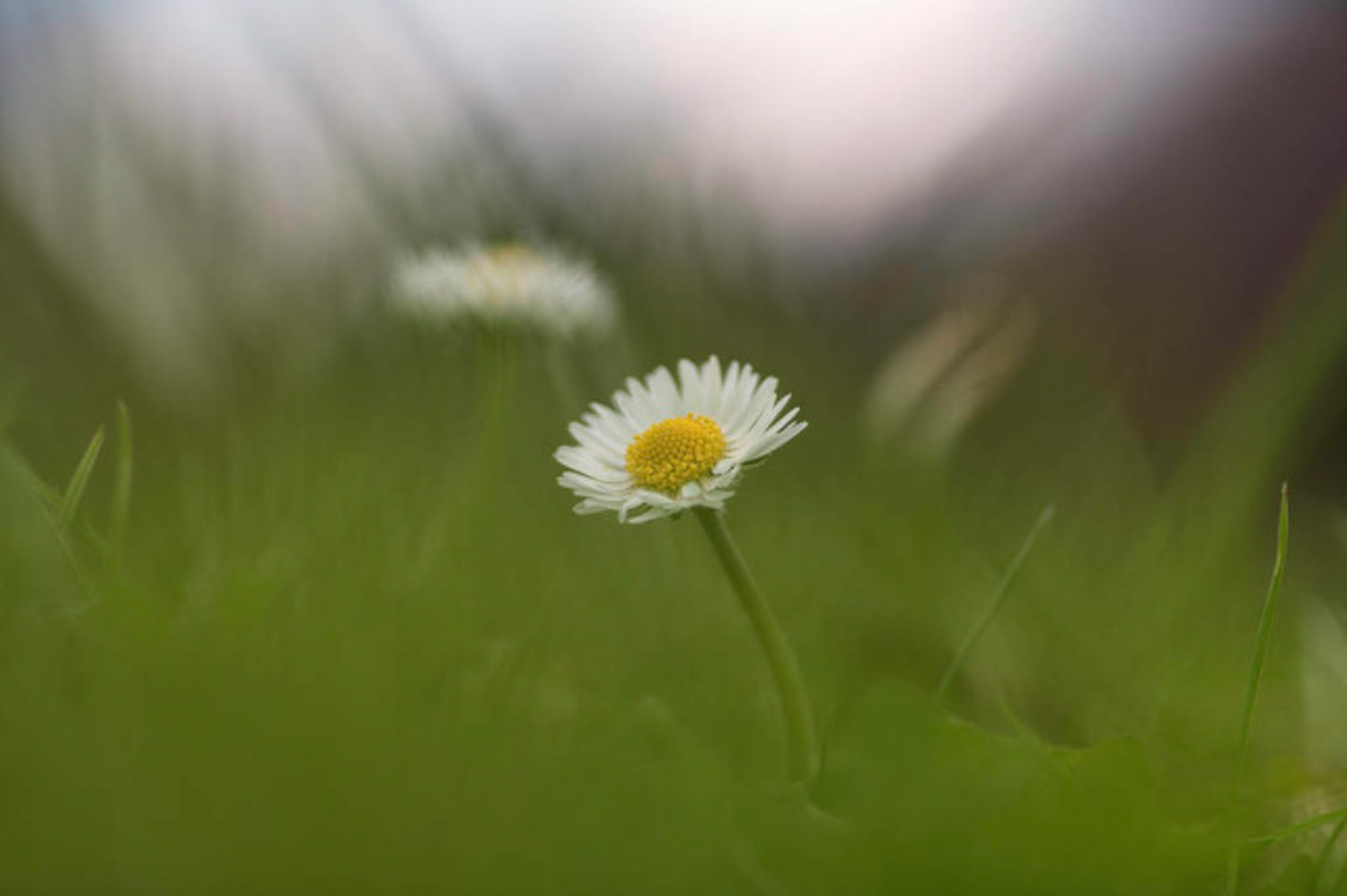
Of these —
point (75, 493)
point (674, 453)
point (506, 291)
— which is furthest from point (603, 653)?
point (506, 291)

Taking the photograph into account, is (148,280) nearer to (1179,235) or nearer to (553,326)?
(553,326)

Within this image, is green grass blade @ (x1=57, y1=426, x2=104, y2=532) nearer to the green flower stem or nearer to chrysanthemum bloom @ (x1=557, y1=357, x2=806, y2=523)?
chrysanthemum bloom @ (x1=557, y1=357, x2=806, y2=523)

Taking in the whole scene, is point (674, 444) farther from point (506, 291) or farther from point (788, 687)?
point (506, 291)

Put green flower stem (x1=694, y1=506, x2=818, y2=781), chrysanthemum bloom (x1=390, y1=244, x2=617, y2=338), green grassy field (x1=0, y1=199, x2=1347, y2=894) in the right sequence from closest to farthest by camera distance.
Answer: green grassy field (x1=0, y1=199, x2=1347, y2=894) < green flower stem (x1=694, y1=506, x2=818, y2=781) < chrysanthemum bloom (x1=390, y1=244, x2=617, y2=338)

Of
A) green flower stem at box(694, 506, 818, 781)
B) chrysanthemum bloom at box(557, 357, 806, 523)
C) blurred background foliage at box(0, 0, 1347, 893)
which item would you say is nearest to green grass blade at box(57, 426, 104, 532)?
blurred background foliage at box(0, 0, 1347, 893)

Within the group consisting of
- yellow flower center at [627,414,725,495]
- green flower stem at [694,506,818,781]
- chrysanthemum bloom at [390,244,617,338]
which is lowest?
green flower stem at [694,506,818,781]

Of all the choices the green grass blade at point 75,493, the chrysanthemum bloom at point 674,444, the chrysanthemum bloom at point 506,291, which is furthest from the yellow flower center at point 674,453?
the chrysanthemum bloom at point 506,291

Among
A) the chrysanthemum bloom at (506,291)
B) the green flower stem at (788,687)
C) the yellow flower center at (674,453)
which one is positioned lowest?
the green flower stem at (788,687)

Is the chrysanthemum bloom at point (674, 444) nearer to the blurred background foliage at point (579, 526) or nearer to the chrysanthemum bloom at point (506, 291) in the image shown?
the blurred background foliage at point (579, 526)
